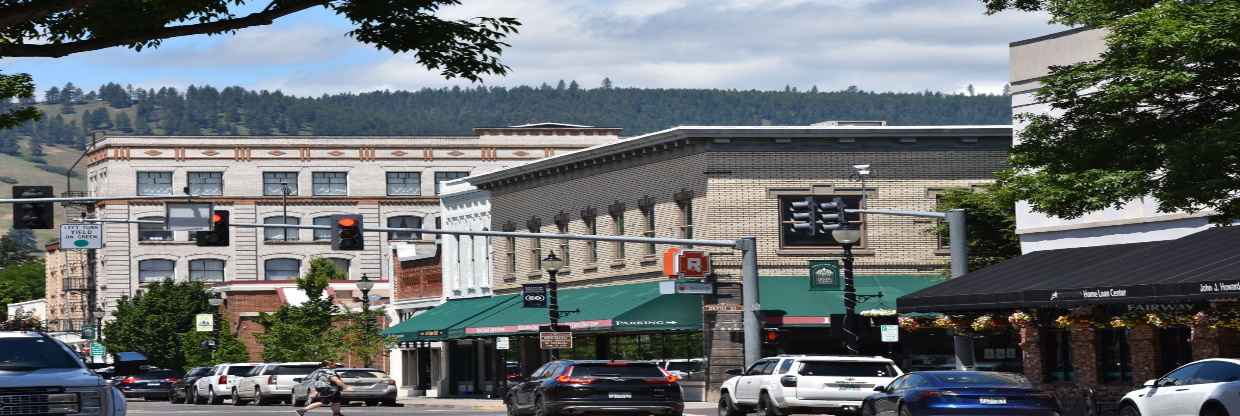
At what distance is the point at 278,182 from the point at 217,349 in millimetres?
33589

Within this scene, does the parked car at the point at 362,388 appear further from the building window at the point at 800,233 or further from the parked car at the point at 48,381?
the parked car at the point at 48,381

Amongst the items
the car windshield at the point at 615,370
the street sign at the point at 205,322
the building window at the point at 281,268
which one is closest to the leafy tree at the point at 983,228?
the car windshield at the point at 615,370

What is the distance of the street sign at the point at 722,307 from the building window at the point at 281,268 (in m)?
69.8

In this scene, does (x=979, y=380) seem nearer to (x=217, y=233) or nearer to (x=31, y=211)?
A: (x=217, y=233)

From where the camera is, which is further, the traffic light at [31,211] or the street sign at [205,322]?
the street sign at [205,322]

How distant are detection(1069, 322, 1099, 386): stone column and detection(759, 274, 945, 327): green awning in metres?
12.7

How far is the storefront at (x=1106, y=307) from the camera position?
1264 inches

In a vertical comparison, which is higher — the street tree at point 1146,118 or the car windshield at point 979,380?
the street tree at point 1146,118

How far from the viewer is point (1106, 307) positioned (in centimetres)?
3709

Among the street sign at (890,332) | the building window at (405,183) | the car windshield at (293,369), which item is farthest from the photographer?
the building window at (405,183)

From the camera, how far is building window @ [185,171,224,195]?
120000 millimetres

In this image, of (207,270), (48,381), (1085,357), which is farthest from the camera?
(207,270)

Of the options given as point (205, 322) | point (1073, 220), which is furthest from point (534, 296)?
point (205, 322)

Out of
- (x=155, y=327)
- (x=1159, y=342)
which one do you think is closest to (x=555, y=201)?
(x=1159, y=342)
